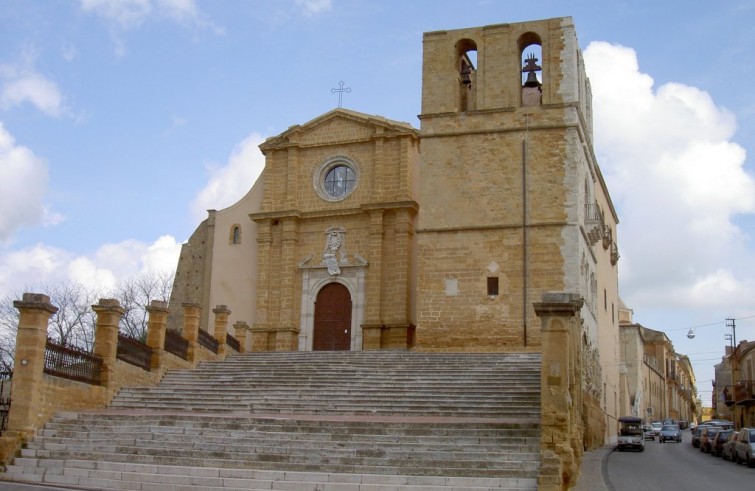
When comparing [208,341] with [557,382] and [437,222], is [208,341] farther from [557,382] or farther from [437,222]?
[557,382]

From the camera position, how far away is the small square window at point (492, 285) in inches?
924

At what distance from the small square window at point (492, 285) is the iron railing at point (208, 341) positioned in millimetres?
8015

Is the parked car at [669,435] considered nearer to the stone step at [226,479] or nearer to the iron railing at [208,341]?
the iron railing at [208,341]

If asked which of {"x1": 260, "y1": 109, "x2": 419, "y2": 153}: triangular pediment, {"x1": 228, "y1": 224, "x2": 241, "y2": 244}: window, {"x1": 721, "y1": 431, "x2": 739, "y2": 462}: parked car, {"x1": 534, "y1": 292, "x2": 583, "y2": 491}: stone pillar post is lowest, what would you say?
{"x1": 721, "y1": 431, "x2": 739, "y2": 462}: parked car

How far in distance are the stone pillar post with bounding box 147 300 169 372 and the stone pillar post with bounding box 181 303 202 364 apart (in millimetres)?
1673

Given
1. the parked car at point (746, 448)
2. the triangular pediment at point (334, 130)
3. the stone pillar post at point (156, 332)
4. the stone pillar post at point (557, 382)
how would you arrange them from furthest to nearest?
the triangular pediment at point (334, 130) < the stone pillar post at point (156, 332) < the parked car at point (746, 448) < the stone pillar post at point (557, 382)

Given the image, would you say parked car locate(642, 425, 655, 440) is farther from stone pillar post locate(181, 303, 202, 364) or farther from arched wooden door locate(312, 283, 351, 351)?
stone pillar post locate(181, 303, 202, 364)

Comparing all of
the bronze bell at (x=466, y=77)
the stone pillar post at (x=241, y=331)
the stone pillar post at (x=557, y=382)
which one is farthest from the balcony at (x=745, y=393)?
the stone pillar post at (x=557, y=382)

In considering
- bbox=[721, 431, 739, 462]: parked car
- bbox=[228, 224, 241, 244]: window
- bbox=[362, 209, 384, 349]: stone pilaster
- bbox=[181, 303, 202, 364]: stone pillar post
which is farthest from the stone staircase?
bbox=[228, 224, 241, 244]: window

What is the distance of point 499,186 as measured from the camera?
2395 cm

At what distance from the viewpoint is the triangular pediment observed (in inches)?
1102

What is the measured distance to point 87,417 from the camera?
17156 millimetres

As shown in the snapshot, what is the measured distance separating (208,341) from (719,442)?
594 inches

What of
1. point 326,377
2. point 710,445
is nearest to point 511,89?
point 326,377
